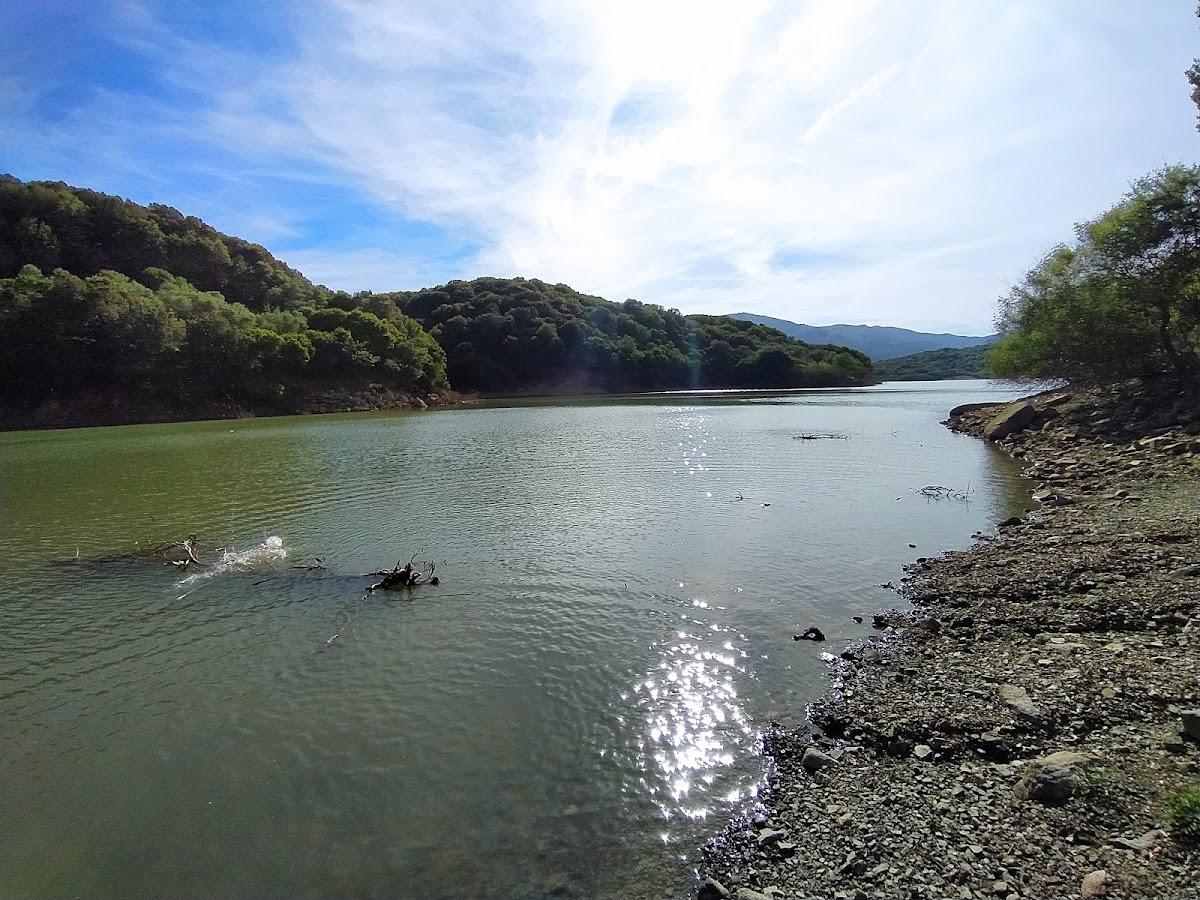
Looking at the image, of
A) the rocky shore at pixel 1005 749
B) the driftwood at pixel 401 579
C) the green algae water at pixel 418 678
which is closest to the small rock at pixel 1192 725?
the rocky shore at pixel 1005 749

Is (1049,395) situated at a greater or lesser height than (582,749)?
greater

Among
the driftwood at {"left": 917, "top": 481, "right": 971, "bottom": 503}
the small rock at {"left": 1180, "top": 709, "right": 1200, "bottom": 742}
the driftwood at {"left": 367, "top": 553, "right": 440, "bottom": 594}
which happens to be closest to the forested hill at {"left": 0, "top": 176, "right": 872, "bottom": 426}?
the driftwood at {"left": 367, "top": 553, "right": 440, "bottom": 594}

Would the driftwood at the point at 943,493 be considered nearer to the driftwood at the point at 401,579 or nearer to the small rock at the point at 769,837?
the driftwood at the point at 401,579

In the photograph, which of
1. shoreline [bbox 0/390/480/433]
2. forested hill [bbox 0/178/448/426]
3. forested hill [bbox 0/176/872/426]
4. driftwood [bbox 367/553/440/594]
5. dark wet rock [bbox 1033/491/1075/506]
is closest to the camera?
driftwood [bbox 367/553/440/594]

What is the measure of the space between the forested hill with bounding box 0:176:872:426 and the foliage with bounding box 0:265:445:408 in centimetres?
15

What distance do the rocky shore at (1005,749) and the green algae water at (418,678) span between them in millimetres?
716

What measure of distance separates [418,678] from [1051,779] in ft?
23.4

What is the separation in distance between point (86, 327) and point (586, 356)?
3077 inches

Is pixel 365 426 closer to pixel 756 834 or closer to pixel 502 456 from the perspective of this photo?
pixel 502 456

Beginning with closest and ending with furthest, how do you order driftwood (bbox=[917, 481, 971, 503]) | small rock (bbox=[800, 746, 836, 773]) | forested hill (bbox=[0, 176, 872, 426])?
small rock (bbox=[800, 746, 836, 773]) < driftwood (bbox=[917, 481, 971, 503]) < forested hill (bbox=[0, 176, 872, 426])

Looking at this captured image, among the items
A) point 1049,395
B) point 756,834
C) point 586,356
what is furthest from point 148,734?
point 586,356

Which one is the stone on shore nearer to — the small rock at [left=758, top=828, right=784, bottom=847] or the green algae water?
the small rock at [left=758, top=828, right=784, bottom=847]

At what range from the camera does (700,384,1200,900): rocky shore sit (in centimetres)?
450

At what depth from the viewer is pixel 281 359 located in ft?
242
